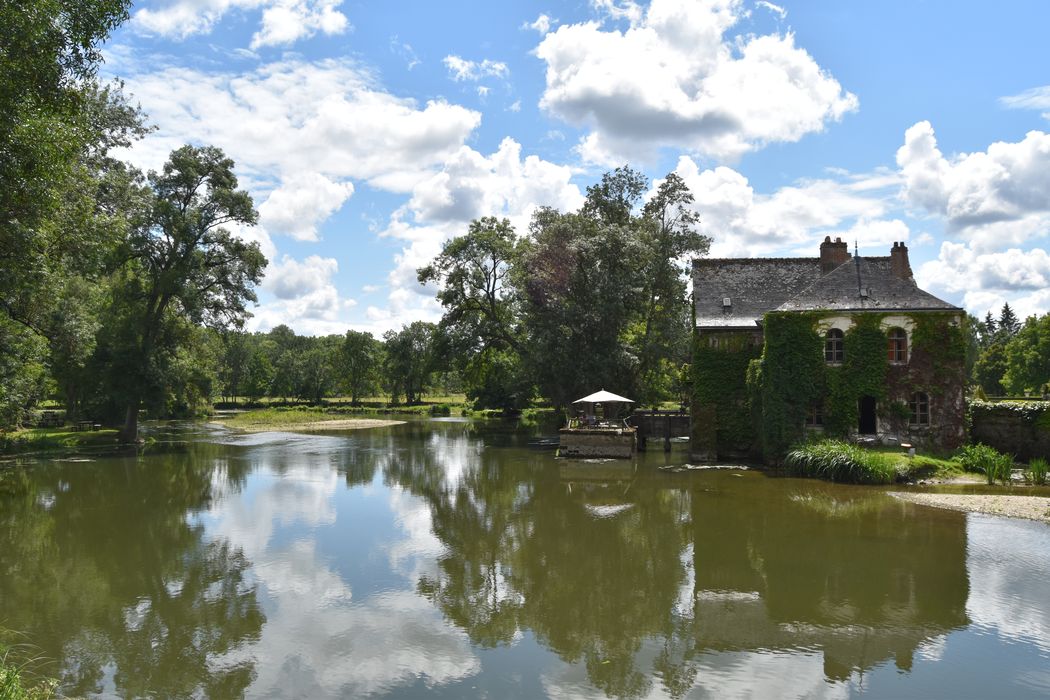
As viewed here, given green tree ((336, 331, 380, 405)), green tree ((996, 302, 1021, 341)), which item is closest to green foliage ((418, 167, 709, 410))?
green tree ((336, 331, 380, 405))

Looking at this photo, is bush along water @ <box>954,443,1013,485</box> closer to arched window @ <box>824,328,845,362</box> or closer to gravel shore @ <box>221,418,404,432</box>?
arched window @ <box>824,328,845,362</box>

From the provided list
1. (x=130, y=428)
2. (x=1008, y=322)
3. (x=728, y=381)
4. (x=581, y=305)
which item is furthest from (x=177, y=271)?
(x=1008, y=322)

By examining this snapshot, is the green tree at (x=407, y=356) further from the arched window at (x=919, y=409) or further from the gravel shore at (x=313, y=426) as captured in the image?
the arched window at (x=919, y=409)

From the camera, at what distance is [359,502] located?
2034 centimetres

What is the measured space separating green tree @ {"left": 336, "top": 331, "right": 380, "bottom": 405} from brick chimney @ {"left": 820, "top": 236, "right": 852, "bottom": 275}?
67.0m

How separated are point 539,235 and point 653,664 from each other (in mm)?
33874

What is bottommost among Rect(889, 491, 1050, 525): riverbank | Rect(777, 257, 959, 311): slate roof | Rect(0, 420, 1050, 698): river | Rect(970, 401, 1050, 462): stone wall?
Rect(0, 420, 1050, 698): river

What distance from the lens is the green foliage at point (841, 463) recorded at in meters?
22.0

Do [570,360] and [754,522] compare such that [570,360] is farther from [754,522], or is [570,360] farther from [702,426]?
[754,522]

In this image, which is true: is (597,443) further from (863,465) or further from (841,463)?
(863,465)

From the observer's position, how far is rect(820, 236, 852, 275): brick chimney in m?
30.1

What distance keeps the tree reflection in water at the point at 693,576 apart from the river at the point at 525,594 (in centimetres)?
5

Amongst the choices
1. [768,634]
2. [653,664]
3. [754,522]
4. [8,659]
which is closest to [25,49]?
Answer: [8,659]

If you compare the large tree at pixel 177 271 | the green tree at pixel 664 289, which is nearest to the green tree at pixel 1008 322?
the green tree at pixel 664 289
